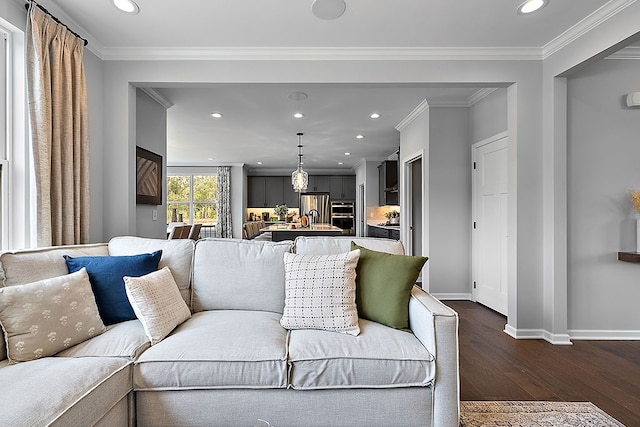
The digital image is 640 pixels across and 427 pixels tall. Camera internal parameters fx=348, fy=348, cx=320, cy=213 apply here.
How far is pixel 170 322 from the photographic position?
1896 mm

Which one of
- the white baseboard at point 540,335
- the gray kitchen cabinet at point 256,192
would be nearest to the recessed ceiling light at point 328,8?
the white baseboard at point 540,335

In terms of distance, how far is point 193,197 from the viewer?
976cm

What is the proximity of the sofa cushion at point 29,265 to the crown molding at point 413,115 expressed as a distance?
13.5ft

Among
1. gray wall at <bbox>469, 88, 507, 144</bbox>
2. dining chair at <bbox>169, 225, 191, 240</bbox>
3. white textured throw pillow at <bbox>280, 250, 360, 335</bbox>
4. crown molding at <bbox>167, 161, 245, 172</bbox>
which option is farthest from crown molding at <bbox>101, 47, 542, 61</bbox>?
crown molding at <bbox>167, 161, 245, 172</bbox>

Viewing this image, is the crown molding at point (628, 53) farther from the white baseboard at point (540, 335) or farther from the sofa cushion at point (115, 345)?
the sofa cushion at point (115, 345)

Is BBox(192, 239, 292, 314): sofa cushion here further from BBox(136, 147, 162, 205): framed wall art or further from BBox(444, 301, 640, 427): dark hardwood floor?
BBox(136, 147, 162, 205): framed wall art

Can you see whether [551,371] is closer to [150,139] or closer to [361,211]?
[150,139]

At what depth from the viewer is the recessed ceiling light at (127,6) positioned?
242cm

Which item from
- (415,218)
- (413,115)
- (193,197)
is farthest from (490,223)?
(193,197)

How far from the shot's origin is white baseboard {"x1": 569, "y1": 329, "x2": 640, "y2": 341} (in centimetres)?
316

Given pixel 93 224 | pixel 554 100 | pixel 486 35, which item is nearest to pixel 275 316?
pixel 93 224

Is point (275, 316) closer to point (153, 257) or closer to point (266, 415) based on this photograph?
point (266, 415)

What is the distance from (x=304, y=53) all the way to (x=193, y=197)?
24.7 ft

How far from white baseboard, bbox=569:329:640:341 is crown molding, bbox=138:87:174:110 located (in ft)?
15.9
